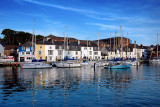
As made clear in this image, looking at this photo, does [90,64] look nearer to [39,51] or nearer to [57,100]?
[39,51]

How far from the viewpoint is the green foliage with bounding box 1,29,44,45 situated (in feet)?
437

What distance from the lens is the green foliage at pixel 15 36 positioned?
133125 mm

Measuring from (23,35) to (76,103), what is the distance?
123594mm

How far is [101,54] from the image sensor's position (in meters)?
122

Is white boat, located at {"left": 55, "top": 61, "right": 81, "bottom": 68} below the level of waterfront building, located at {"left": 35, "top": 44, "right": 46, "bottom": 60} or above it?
below

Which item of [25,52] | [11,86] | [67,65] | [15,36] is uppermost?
[15,36]

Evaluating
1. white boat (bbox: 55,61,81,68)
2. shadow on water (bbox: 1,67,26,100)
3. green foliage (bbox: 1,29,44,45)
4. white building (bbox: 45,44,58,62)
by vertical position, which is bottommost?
shadow on water (bbox: 1,67,26,100)

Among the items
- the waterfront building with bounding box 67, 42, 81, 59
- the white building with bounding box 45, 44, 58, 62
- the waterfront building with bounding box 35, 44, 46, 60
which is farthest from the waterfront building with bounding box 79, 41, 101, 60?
the waterfront building with bounding box 35, 44, 46, 60

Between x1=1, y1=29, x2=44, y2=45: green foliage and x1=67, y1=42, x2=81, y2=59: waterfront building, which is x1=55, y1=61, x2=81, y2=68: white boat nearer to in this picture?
x1=67, y1=42, x2=81, y2=59: waterfront building

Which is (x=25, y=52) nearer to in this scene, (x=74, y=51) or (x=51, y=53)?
(x=51, y=53)

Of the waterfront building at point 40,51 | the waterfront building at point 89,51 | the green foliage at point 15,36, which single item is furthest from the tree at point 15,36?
the waterfront building at point 89,51

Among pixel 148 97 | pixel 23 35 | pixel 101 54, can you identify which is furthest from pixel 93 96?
pixel 23 35

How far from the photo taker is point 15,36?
5344 inches

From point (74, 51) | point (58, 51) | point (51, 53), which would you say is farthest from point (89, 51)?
point (51, 53)
